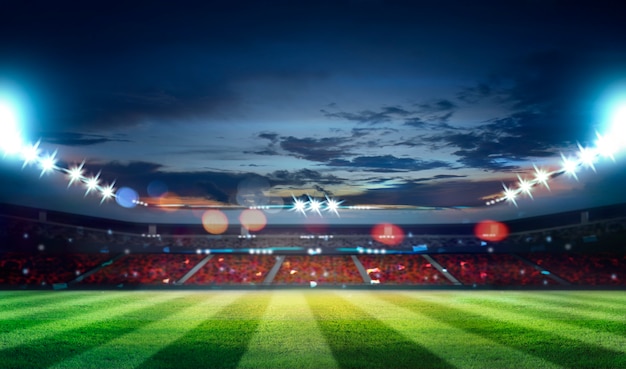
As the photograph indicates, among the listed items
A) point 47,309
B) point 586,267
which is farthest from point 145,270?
point 586,267

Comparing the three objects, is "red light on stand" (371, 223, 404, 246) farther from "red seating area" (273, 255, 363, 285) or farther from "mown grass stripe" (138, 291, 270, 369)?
"mown grass stripe" (138, 291, 270, 369)

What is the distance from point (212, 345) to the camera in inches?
373

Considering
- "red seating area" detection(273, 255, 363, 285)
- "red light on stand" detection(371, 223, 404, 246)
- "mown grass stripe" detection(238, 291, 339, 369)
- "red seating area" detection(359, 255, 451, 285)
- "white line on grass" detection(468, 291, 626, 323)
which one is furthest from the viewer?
"red light on stand" detection(371, 223, 404, 246)

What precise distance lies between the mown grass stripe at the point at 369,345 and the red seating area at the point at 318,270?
17.8 m

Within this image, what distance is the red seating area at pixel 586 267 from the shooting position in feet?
98.7

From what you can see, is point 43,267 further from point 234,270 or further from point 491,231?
point 491,231

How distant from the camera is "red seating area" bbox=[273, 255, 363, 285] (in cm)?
3147

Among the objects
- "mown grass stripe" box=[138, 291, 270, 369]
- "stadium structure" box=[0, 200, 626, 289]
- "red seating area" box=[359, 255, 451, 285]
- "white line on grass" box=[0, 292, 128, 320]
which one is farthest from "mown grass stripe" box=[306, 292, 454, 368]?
"red seating area" box=[359, 255, 451, 285]

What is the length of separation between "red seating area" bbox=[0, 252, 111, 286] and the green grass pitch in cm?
1627

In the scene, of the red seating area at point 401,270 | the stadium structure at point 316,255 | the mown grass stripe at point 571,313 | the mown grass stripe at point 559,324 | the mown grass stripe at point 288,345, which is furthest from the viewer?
the red seating area at point 401,270

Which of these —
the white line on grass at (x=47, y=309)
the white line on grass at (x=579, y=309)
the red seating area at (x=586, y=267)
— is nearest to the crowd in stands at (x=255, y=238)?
the red seating area at (x=586, y=267)

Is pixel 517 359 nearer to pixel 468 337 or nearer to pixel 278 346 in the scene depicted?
pixel 468 337

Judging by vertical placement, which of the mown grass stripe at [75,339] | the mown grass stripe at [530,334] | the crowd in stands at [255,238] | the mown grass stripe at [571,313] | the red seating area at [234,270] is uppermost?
the crowd in stands at [255,238]

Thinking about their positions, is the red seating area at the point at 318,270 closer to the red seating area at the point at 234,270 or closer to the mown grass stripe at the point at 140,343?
the red seating area at the point at 234,270
